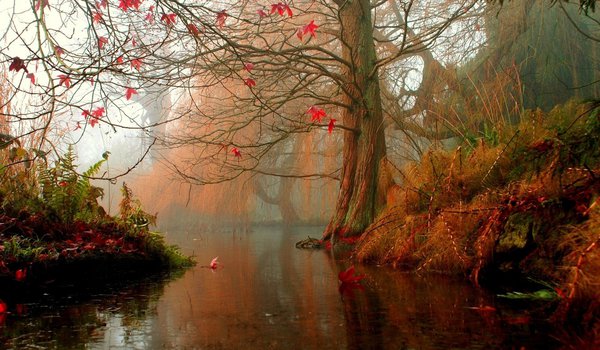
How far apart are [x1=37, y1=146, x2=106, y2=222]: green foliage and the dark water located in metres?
1.09

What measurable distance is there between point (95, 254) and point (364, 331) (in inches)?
98.1

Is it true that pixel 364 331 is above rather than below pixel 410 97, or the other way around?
below

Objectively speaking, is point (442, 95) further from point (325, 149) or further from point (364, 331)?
point (364, 331)

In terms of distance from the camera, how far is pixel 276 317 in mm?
2346

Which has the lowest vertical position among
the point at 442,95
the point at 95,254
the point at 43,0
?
the point at 95,254

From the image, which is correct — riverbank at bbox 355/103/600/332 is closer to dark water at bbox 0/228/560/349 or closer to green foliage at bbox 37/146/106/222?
dark water at bbox 0/228/560/349

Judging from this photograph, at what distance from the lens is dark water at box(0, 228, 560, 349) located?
1830 millimetres

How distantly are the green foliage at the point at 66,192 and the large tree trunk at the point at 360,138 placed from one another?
139 inches

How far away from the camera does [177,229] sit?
48.4 feet

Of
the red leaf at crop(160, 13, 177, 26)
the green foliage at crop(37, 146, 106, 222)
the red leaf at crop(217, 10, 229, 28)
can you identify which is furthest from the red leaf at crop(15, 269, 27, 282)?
the red leaf at crop(217, 10, 229, 28)

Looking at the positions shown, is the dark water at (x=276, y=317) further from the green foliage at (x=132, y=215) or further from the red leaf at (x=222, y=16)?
the red leaf at (x=222, y=16)

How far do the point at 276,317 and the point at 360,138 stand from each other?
5539 mm

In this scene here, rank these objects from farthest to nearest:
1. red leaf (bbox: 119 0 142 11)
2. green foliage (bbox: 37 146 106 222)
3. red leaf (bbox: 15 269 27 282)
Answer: green foliage (bbox: 37 146 106 222), red leaf (bbox: 119 0 142 11), red leaf (bbox: 15 269 27 282)

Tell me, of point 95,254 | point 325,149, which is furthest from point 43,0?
point 325,149
